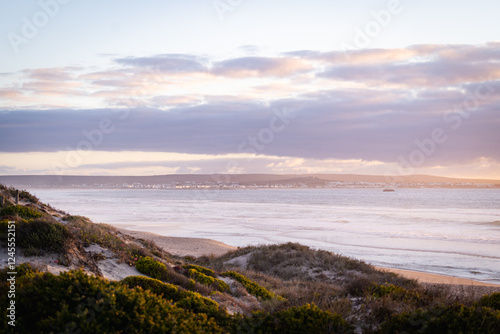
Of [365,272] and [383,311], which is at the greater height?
Answer: [383,311]

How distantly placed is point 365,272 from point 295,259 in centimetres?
288

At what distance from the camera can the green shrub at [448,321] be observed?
5.12m

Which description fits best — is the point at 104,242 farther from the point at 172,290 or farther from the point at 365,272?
the point at 365,272

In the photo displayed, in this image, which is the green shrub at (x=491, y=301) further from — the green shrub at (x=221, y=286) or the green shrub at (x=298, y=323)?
the green shrub at (x=221, y=286)

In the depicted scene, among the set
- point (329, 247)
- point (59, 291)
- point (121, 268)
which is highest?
point (59, 291)

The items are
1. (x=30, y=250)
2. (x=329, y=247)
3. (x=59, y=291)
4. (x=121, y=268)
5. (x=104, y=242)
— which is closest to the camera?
(x=59, y=291)

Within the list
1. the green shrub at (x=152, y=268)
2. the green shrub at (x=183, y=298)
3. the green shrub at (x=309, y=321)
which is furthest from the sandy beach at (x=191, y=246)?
the green shrub at (x=309, y=321)

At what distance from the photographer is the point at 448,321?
520 cm

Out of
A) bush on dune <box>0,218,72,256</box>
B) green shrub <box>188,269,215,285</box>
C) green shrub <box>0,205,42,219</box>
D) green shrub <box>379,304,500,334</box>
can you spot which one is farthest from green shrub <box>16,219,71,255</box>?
green shrub <box>379,304,500,334</box>

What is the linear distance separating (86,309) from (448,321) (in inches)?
176

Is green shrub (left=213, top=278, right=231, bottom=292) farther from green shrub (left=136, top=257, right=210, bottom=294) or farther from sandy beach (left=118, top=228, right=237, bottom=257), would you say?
sandy beach (left=118, top=228, right=237, bottom=257)

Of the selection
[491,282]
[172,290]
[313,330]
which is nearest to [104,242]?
[172,290]

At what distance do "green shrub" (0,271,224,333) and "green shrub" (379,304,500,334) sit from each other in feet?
8.59

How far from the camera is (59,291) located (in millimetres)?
5062
